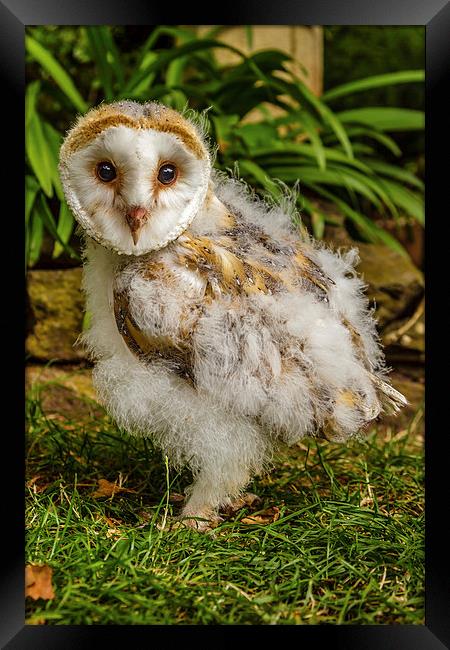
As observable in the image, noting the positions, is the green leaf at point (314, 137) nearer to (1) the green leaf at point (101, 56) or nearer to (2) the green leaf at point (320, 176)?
(2) the green leaf at point (320, 176)

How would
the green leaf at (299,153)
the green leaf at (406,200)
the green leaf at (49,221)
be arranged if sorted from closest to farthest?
the green leaf at (49,221) < the green leaf at (299,153) < the green leaf at (406,200)

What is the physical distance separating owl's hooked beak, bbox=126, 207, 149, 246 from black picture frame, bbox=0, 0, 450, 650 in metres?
0.20

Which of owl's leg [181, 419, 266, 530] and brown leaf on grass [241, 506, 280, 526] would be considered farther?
brown leaf on grass [241, 506, 280, 526]

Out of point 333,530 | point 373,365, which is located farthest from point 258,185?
point 333,530

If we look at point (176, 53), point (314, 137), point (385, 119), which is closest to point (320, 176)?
point (314, 137)

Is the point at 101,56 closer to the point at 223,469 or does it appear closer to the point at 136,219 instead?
the point at 136,219

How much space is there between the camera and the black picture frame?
109cm

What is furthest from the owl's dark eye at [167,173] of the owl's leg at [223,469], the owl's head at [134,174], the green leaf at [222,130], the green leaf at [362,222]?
Answer: the green leaf at [362,222]

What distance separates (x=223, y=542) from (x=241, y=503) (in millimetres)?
186

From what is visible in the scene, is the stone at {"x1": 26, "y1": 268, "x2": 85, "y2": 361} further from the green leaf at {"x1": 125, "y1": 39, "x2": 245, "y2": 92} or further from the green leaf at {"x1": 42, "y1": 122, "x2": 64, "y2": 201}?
the green leaf at {"x1": 125, "y1": 39, "x2": 245, "y2": 92}

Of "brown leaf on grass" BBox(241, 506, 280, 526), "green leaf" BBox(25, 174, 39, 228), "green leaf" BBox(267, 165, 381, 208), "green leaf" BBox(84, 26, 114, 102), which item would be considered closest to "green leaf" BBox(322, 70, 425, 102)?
"green leaf" BBox(267, 165, 381, 208)

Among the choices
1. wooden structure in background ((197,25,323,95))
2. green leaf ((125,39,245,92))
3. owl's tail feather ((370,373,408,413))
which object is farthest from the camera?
wooden structure in background ((197,25,323,95))

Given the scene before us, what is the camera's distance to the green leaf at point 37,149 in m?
2.15

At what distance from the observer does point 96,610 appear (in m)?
1.11
